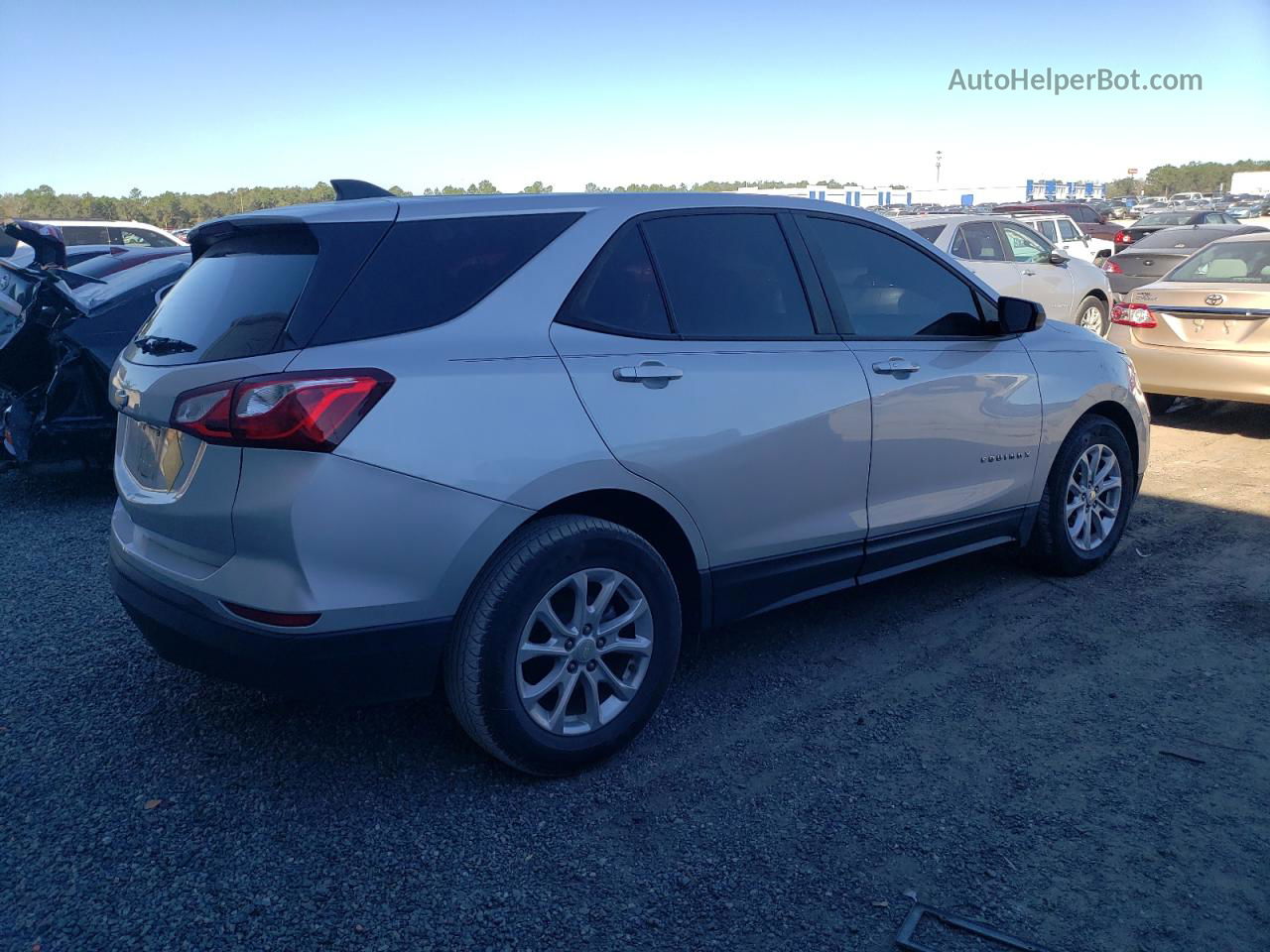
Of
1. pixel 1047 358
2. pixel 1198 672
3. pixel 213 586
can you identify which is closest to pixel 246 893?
pixel 213 586

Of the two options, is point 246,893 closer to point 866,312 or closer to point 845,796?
point 845,796

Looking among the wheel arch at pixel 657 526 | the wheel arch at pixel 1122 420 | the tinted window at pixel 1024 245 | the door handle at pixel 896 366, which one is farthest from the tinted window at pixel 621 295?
the tinted window at pixel 1024 245

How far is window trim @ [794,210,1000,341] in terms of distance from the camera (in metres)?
4.10

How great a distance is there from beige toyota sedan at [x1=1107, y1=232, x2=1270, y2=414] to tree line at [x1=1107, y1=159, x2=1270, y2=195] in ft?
401

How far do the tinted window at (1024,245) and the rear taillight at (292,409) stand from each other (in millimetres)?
11347

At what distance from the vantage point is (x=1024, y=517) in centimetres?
488

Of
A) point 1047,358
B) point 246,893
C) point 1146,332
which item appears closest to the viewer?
point 246,893

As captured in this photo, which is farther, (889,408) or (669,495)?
(889,408)

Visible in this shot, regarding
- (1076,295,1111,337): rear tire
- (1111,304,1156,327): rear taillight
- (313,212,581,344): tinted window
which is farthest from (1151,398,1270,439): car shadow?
(313,212,581,344): tinted window

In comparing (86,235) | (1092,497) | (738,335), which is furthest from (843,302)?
(86,235)

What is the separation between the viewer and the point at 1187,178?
403ft

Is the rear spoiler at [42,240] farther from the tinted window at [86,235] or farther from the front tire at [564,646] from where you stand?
the tinted window at [86,235]

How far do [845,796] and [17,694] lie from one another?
303 cm

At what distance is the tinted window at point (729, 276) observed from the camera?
3.66 meters
